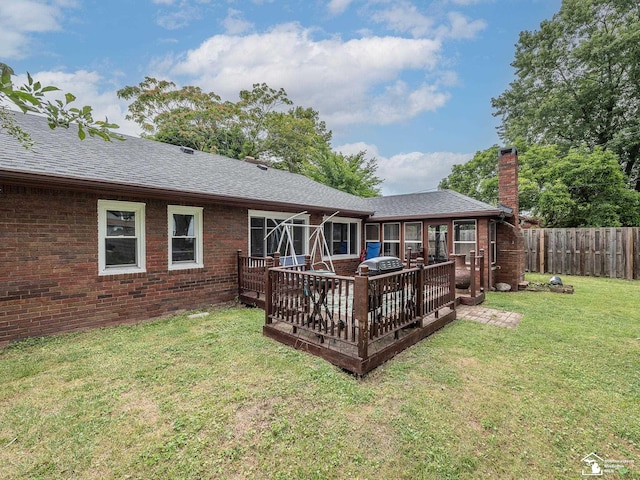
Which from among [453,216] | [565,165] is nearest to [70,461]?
[453,216]

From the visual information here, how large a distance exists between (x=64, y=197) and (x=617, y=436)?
26.3 ft

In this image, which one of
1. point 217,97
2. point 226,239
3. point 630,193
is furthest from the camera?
point 217,97

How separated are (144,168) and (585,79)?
23.7m

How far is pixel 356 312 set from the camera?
3594mm

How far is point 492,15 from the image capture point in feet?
32.2

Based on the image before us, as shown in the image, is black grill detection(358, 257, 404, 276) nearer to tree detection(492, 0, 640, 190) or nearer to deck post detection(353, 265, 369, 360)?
deck post detection(353, 265, 369, 360)

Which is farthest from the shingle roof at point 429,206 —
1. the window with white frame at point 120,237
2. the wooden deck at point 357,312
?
the window with white frame at point 120,237

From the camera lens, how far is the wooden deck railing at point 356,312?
364cm

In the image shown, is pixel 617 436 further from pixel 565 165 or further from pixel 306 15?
pixel 565 165

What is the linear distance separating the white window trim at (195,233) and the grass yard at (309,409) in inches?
82.8

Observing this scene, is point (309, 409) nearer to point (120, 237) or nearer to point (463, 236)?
point (120, 237)

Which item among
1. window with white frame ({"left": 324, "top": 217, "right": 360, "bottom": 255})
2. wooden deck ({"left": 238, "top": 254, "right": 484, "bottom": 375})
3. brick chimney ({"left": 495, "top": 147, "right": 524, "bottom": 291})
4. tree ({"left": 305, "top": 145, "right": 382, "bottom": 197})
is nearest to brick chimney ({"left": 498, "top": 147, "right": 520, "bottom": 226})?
brick chimney ({"left": 495, "top": 147, "right": 524, "bottom": 291})

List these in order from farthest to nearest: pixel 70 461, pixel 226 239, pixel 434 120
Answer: pixel 434 120 < pixel 226 239 < pixel 70 461
